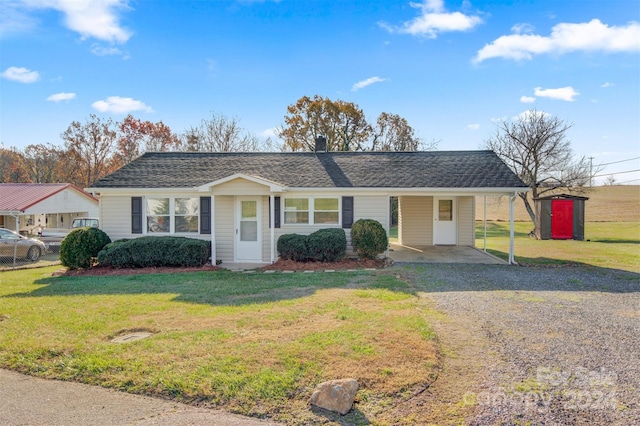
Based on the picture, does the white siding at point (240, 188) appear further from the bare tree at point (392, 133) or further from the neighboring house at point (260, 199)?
the bare tree at point (392, 133)

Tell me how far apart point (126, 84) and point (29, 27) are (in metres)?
7.24

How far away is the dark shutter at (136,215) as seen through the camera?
13320 mm

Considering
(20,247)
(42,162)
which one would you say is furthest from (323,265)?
(42,162)

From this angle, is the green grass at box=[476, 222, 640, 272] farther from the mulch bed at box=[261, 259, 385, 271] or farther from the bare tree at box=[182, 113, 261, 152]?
the bare tree at box=[182, 113, 261, 152]

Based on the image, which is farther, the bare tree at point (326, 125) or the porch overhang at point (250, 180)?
the bare tree at point (326, 125)

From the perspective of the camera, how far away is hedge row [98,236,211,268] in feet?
39.2

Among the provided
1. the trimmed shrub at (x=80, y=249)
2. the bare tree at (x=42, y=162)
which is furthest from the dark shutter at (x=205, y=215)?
the bare tree at (x=42, y=162)

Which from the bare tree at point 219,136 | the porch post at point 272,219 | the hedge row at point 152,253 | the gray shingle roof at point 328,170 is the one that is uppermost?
→ the bare tree at point 219,136

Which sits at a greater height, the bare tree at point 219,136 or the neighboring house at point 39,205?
the bare tree at point 219,136

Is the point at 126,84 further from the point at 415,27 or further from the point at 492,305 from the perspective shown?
the point at 492,305

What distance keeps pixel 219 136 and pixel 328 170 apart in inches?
891

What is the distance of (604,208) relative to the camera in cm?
3781

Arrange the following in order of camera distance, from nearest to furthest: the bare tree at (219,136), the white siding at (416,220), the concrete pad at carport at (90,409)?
1. the concrete pad at carport at (90,409)
2. the white siding at (416,220)
3. the bare tree at (219,136)

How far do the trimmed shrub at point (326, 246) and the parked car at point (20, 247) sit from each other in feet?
41.9
